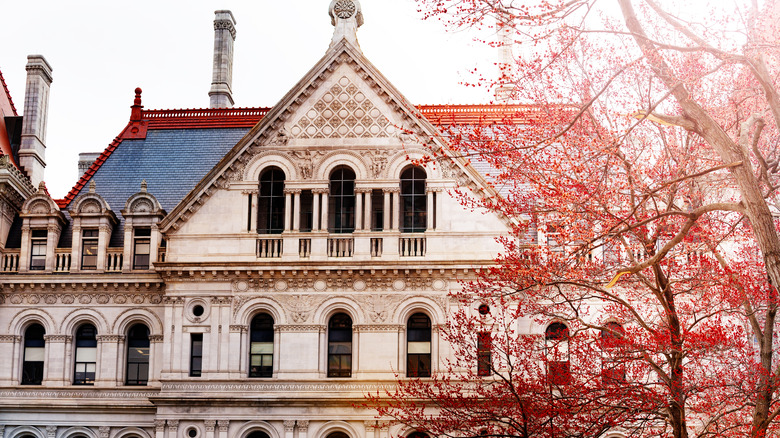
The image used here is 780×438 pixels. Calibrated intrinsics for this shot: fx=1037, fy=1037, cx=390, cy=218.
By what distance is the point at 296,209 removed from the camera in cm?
3791

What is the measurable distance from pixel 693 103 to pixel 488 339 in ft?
55.1

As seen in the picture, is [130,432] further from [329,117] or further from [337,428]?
[329,117]

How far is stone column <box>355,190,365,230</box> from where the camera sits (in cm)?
3759

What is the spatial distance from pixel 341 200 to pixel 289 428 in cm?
850

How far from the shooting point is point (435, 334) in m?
36.9

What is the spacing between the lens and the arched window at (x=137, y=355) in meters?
39.5

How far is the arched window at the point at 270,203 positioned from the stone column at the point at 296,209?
0.86m

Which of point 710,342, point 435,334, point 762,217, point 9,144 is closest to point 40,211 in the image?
point 9,144

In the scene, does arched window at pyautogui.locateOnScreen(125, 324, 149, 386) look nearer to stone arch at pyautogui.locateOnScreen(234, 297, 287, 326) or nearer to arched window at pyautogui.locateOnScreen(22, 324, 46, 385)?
arched window at pyautogui.locateOnScreen(22, 324, 46, 385)

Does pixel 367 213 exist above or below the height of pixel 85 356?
above

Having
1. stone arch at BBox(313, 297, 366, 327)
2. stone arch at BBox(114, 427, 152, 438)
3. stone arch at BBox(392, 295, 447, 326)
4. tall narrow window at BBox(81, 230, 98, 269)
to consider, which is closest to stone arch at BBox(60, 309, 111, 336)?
tall narrow window at BBox(81, 230, 98, 269)

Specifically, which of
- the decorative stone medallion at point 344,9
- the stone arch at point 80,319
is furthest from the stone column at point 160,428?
the decorative stone medallion at point 344,9

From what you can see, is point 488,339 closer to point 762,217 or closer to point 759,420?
point 759,420

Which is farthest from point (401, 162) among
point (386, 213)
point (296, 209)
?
point (296, 209)
